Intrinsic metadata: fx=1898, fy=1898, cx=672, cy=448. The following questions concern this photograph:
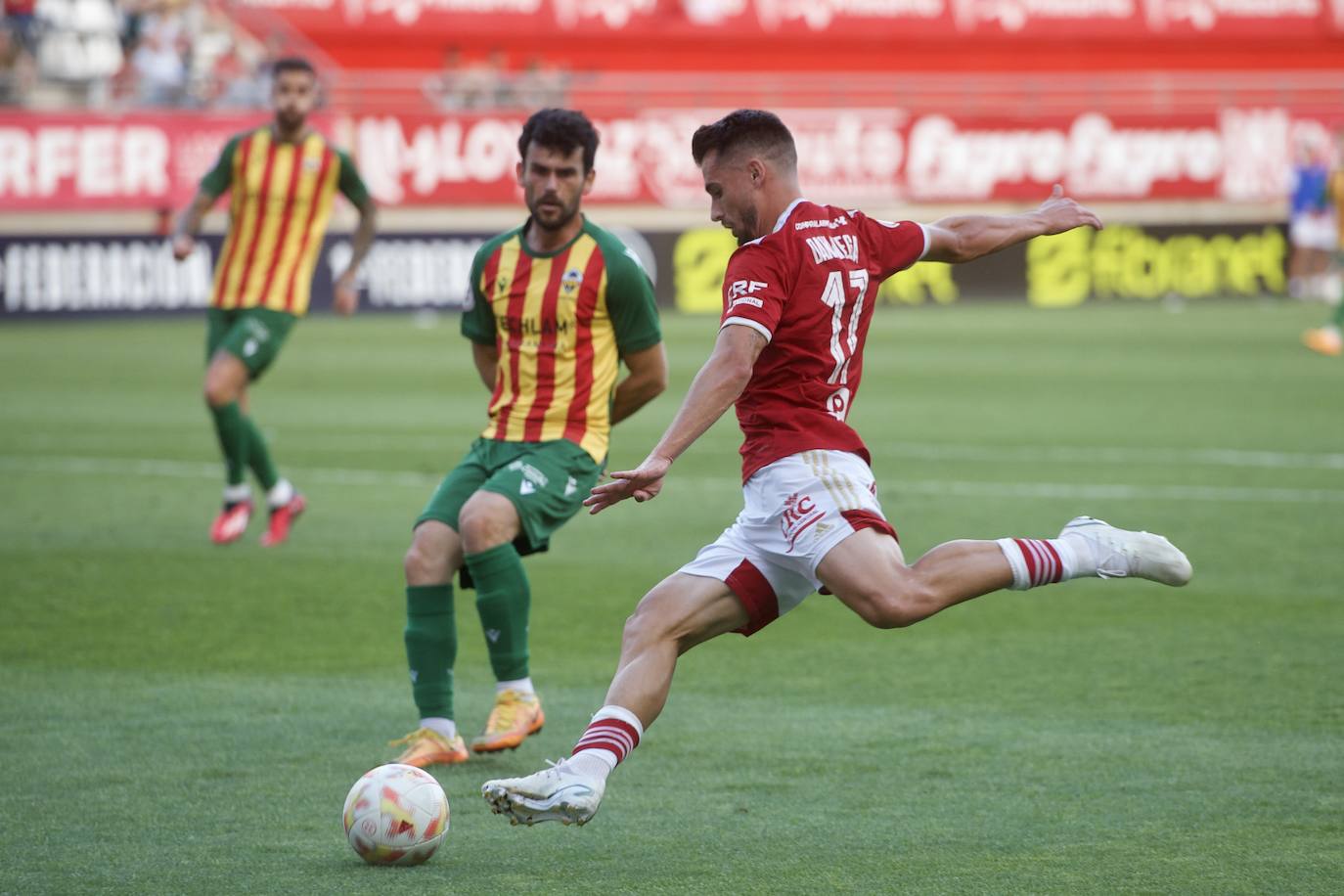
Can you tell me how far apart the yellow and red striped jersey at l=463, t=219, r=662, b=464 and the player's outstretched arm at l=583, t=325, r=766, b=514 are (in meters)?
1.53

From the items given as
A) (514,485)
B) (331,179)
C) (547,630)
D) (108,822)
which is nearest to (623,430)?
(331,179)

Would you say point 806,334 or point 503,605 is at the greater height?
point 806,334

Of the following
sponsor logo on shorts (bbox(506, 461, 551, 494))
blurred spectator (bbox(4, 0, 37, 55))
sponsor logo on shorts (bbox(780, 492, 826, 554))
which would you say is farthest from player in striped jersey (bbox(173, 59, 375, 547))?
blurred spectator (bbox(4, 0, 37, 55))

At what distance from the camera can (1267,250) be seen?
105ft

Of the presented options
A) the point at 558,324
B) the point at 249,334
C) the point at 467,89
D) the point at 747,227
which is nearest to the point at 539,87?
the point at 467,89

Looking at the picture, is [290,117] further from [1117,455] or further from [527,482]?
[1117,455]

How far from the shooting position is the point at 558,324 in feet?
20.8

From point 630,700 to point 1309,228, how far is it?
92.0ft

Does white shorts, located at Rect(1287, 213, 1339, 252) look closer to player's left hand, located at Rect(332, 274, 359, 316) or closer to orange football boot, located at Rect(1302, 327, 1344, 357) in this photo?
orange football boot, located at Rect(1302, 327, 1344, 357)

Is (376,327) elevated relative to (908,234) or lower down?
lower down

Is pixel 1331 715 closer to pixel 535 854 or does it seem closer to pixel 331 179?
pixel 535 854

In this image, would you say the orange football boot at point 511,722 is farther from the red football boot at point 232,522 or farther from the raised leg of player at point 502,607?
the red football boot at point 232,522

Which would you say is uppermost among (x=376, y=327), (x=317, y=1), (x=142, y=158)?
(x=317, y=1)

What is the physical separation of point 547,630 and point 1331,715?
3.23 meters
